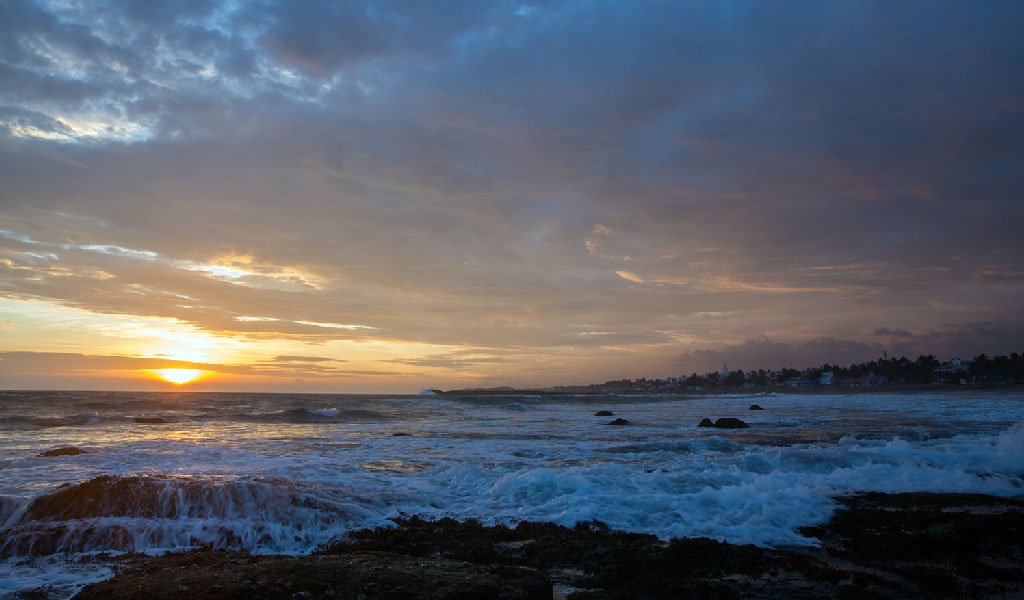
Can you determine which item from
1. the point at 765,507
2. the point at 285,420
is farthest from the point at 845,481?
the point at 285,420

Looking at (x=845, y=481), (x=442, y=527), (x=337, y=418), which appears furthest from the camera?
(x=337, y=418)

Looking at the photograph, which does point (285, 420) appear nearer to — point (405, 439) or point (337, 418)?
point (337, 418)

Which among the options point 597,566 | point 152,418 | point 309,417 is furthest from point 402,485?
point 309,417

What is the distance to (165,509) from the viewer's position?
447 inches

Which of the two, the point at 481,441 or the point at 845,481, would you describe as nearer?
the point at 845,481

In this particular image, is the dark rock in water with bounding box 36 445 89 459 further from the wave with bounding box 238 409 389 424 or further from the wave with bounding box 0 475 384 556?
the wave with bounding box 238 409 389 424

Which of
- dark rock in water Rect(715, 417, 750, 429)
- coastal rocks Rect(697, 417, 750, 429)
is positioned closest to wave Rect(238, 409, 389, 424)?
coastal rocks Rect(697, 417, 750, 429)

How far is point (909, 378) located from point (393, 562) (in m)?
187

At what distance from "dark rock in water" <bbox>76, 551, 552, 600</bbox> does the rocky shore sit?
0.06 feet

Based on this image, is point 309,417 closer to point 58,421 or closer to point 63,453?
point 58,421

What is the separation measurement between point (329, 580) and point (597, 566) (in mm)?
3919

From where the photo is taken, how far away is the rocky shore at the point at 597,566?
6.84 m

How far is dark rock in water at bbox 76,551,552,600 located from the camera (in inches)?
258

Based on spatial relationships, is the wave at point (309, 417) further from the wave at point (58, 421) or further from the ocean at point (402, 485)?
the ocean at point (402, 485)
